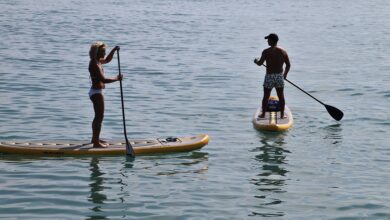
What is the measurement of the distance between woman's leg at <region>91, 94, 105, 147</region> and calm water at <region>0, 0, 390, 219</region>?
1.15 ft

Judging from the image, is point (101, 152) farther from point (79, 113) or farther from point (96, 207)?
point (79, 113)

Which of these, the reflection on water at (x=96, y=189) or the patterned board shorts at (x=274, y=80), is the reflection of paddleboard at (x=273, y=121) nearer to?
the patterned board shorts at (x=274, y=80)

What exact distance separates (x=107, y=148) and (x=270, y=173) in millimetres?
3142

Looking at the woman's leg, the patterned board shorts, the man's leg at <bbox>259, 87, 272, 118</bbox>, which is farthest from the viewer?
the man's leg at <bbox>259, 87, 272, 118</bbox>

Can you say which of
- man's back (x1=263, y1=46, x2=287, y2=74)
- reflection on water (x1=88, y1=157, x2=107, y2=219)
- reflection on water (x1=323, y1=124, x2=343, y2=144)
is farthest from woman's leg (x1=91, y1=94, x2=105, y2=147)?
reflection on water (x1=323, y1=124, x2=343, y2=144)

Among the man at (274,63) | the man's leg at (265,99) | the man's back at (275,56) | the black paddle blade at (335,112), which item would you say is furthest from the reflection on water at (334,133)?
the man's back at (275,56)

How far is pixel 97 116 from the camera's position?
1599 cm

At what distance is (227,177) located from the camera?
50.0 ft

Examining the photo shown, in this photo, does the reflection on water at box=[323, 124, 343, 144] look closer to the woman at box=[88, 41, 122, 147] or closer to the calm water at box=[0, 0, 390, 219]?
the calm water at box=[0, 0, 390, 219]

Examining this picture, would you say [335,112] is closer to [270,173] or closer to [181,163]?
[270,173]

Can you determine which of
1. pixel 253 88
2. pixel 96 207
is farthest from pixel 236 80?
pixel 96 207

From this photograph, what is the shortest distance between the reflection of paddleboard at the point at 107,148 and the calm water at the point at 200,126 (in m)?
0.15

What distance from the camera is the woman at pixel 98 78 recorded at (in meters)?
15.3

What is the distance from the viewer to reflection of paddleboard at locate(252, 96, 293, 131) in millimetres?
18859
